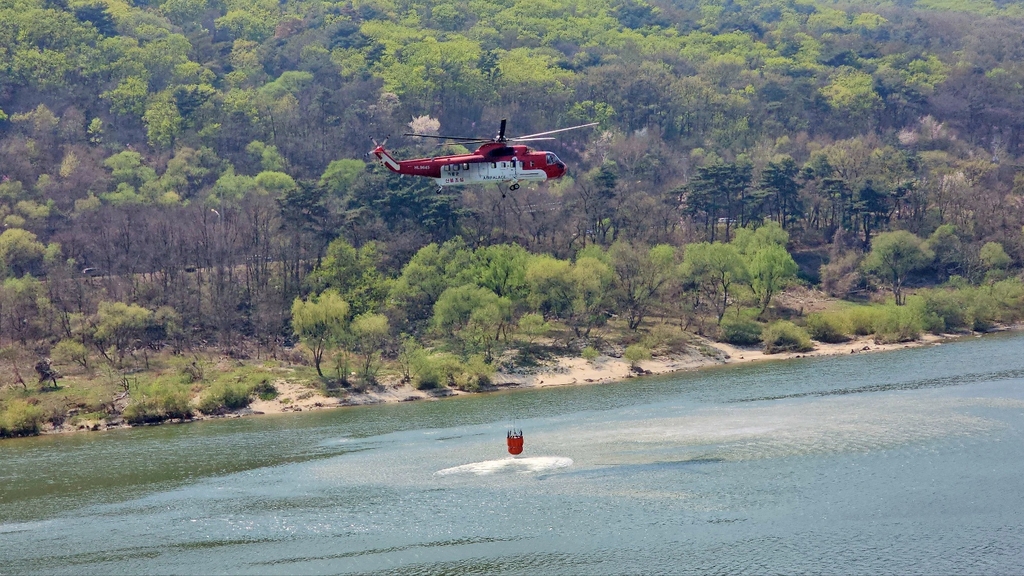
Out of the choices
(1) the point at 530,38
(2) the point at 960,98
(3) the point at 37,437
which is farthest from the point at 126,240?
(2) the point at 960,98

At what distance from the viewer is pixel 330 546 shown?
49250mm

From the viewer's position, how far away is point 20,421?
76688 mm

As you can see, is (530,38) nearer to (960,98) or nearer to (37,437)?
(960,98)

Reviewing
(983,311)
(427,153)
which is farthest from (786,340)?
(427,153)

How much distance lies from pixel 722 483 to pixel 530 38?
141059 millimetres

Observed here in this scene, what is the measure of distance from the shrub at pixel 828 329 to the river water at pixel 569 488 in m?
18.2

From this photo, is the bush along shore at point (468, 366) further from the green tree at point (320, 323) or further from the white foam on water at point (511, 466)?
the white foam on water at point (511, 466)

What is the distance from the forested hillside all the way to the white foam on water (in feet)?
92.9

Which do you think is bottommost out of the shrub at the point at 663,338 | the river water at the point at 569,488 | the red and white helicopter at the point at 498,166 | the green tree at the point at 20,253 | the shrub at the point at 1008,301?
the river water at the point at 569,488

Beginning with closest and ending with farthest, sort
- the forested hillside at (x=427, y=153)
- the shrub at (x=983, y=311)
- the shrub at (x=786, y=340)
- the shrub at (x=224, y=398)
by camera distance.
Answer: the shrub at (x=224, y=398)
the shrub at (x=786, y=340)
the shrub at (x=983, y=311)
the forested hillside at (x=427, y=153)

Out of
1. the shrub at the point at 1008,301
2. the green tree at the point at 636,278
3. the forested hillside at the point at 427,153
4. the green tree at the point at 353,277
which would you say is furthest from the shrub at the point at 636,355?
the shrub at the point at 1008,301

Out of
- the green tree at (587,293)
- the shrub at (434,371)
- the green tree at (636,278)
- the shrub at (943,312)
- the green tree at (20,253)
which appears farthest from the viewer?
the green tree at (20,253)

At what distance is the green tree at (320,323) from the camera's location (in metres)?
87.8

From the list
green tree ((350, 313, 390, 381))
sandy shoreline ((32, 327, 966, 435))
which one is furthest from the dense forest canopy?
sandy shoreline ((32, 327, 966, 435))
